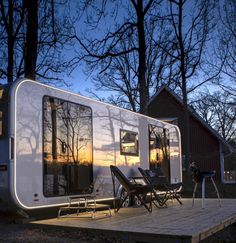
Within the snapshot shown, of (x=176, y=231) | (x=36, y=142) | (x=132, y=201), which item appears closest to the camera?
(x=176, y=231)

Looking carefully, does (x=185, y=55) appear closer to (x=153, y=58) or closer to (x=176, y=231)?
(x=153, y=58)

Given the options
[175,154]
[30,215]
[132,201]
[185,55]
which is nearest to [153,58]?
[185,55]

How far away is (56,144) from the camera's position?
8648 millimetres

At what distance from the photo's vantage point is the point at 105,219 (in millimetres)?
8398

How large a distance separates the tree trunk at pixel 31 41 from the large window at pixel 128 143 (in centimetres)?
472

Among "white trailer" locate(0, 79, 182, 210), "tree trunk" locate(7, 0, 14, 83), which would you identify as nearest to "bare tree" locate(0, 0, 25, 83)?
"tree trunk" locate(7, 0, 14, 83)

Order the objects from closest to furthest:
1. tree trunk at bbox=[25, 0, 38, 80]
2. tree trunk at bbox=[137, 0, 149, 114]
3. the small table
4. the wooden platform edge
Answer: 1. the wooden platform edge
2. the small table
3. tree trunk at bbox=[25, 0, 38, 80]
4. tree trunk at bbox=[137, 0, 149, 114]

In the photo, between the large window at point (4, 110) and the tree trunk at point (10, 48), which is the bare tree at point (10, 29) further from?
the large window at point (4, 110)

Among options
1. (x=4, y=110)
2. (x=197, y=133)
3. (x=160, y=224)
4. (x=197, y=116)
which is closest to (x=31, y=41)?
(x=4, y=110)

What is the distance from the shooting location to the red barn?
29.7m

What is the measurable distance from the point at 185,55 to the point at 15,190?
51.6 feet

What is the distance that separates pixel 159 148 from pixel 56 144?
523 cm

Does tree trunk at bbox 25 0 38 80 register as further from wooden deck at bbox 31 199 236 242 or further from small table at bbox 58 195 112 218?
wooden deck at bbox 31 199 236 242

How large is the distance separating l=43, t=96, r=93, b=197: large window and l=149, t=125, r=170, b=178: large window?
3.39 m
